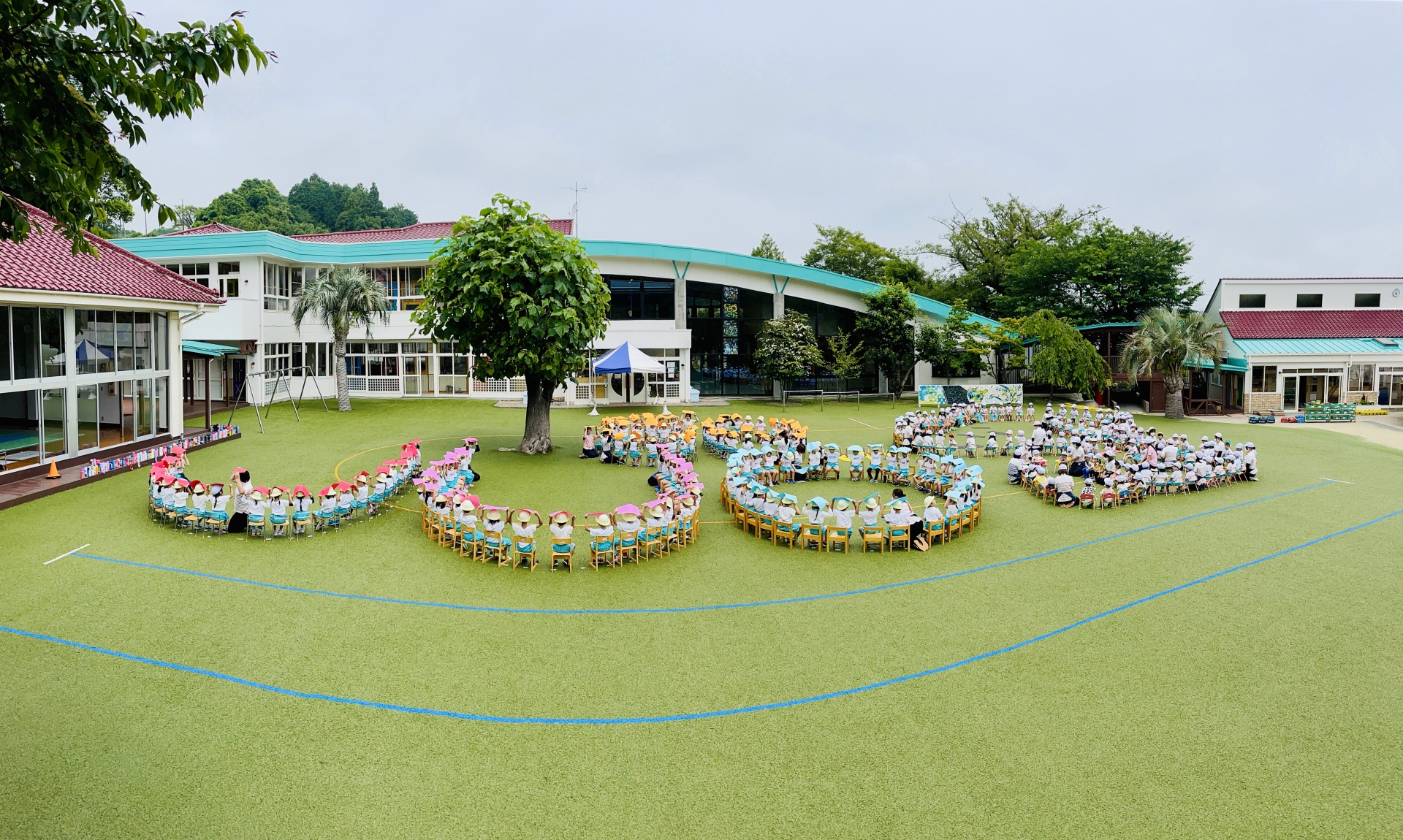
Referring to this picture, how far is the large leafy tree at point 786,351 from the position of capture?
33750 mm

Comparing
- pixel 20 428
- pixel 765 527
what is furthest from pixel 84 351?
pixel 765 527

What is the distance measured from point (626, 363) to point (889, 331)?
13.5 meters

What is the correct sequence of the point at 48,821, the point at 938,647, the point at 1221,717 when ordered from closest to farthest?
1. the point at 48,821
2. the point at 1221,717
3. the point at 938,647

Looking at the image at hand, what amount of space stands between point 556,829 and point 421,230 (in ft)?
137

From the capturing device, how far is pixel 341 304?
94.3 ft

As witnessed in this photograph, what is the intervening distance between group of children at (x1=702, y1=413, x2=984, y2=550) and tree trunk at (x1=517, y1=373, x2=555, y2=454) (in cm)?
420

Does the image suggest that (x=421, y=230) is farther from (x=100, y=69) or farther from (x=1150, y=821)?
(x=1150, y=821)

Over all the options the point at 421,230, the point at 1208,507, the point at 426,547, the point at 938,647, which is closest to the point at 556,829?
the point at 938,647

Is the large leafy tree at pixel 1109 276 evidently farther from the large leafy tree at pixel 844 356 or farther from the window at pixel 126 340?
the window at pixel 126 340

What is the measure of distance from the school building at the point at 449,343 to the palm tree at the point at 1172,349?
939cm

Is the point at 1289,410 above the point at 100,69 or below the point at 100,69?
below

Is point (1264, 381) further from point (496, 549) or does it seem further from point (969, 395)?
point (496, 549)

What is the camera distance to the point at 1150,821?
5449 millimetres

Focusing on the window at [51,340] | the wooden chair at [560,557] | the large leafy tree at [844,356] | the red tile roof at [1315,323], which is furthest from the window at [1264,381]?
the window at [51,340]
